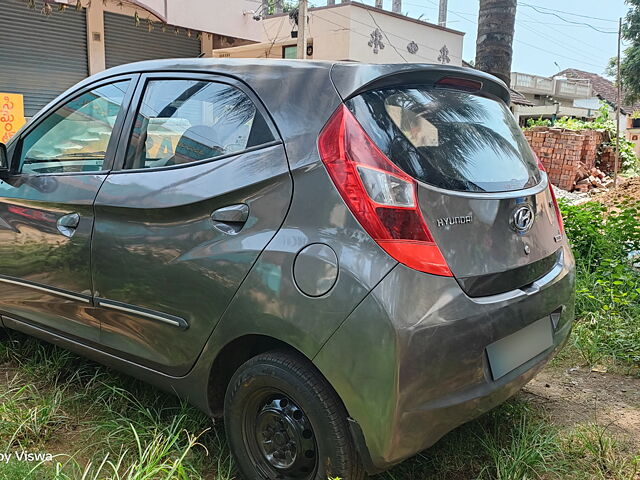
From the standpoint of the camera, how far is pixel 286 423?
2.03m

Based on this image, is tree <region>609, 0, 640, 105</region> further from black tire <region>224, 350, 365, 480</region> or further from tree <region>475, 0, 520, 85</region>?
black tire <region>224, 350, 365, 480</region>

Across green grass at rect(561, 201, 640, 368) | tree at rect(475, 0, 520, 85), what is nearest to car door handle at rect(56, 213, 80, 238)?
green grass at rect(561, 201, 640, 368)

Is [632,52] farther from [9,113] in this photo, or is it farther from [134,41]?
[9,113]

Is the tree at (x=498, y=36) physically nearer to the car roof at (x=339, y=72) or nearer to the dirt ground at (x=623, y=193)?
the car roof at (x=339, y=72)

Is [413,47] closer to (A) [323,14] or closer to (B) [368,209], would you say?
(A) [323,14]

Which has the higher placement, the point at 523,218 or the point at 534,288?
the point at 523,218

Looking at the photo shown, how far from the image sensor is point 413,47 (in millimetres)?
16469

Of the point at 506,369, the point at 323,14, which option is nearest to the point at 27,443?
the point at 506,369

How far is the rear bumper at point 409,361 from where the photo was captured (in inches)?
69.0

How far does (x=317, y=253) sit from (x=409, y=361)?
45cm

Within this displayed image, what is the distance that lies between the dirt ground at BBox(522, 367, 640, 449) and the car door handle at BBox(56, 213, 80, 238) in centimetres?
244

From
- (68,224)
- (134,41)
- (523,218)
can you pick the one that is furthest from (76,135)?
(134,41)

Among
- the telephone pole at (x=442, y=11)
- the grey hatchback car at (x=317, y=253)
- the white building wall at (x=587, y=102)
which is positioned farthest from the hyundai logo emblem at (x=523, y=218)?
the white building wall at (x=587, y=102)

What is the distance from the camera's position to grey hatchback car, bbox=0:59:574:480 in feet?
5.96
